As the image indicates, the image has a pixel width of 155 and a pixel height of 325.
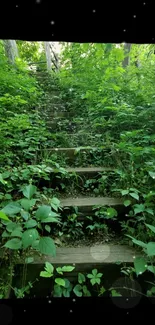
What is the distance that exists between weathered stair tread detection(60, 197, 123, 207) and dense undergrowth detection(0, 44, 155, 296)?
0.08 meters

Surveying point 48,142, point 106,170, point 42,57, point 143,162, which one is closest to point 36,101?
point 48,142

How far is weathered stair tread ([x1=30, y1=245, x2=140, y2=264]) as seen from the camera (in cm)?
164

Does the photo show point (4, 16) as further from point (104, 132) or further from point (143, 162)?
point (104, 132)

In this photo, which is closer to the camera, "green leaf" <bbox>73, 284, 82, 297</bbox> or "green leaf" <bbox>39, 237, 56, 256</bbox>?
"green leaf" <bbox>39, 237, 56, 256</bbox>

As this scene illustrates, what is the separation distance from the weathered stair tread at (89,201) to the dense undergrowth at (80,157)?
0.08 m

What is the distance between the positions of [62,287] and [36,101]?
387 centimetres

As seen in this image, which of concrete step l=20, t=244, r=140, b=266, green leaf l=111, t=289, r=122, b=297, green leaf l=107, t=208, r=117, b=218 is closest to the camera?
green leaf l=111, t=289, r=122, b=297

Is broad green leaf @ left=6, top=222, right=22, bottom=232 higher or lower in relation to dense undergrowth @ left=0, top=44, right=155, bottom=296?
lower

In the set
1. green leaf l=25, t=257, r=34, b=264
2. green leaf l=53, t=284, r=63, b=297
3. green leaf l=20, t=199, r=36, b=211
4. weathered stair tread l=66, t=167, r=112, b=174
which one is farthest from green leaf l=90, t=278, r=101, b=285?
weathered stair tread l=66, t=167, r=112, b=174

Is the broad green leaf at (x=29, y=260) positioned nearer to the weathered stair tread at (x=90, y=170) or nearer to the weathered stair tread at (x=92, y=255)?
the weathered stair tread at (x=92, y=255)

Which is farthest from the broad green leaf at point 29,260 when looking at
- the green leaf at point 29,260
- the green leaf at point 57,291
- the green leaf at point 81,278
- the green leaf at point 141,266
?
the green leaf at point 141,266

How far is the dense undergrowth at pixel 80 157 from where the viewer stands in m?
1.49

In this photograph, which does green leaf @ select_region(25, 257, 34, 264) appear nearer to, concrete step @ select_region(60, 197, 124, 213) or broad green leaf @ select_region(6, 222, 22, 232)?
broad green leaf @ select_region(6, 222, 22, 232)

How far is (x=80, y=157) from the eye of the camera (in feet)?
9.59
